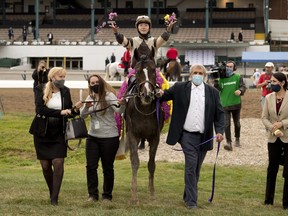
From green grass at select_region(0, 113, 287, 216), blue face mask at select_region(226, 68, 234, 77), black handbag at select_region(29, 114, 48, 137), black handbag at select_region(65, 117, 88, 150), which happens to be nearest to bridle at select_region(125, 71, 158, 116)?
black handbag at select_region(65, 117, 88, 150)

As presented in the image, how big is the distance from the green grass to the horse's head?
1507mm

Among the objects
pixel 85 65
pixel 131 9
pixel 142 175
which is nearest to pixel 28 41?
pixel 85 65

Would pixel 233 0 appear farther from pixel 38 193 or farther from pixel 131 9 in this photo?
pixel 38 193

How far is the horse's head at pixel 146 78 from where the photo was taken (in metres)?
8.53

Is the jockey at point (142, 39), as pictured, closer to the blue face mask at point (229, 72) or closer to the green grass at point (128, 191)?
the green grass at point (128, 191)

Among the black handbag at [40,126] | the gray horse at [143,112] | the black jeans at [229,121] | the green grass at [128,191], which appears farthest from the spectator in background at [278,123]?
the black jeans at [229,121]

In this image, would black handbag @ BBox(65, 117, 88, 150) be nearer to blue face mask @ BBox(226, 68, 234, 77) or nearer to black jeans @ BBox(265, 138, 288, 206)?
black jeans @ BBox(265, 138, 288, 206)

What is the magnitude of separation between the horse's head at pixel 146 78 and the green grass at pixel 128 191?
4.94 feet

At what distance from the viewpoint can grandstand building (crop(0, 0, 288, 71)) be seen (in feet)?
200

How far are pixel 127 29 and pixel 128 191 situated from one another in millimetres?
57425

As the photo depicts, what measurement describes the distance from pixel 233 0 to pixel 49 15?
21.6 m

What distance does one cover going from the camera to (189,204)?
8.52 m

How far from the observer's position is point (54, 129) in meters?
8.62

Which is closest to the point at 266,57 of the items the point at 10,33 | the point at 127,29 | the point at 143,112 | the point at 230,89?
the point at 127,29
